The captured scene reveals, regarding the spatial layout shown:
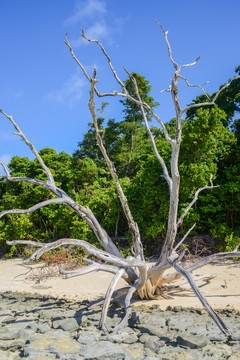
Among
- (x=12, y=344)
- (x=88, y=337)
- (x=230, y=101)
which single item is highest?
(x=230, y=101)

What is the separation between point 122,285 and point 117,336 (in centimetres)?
369

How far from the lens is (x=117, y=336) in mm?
4910

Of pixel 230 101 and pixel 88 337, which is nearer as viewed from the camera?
pixel 88 337

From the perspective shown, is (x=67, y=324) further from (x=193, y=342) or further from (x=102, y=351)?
(x=193, y=342)

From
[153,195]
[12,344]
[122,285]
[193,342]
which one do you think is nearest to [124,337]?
[193,342]

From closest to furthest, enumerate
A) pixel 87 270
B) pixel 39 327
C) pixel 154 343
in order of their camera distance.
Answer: pixel 154 343 → pixel 87 270 → pixel 39 327

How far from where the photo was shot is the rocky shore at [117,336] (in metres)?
4.30

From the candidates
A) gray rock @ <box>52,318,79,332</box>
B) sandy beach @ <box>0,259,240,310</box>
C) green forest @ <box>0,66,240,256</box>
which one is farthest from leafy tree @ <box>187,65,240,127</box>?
gray rock @ <box>52,318,79,332</box>

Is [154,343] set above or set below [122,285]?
below

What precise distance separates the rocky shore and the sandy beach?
0.52m

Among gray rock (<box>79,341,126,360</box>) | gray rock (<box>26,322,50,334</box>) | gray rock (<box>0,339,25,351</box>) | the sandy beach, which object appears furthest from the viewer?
the sandy beach

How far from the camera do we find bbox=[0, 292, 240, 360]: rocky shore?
4.30m

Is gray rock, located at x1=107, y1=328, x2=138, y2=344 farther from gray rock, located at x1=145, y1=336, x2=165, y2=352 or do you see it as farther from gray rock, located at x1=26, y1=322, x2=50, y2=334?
gray rock, located at x1=26, y1=322, x2=50, y2=334

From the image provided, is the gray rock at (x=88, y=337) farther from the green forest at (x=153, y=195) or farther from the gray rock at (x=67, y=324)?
the green forest at (x=153, y=195)
